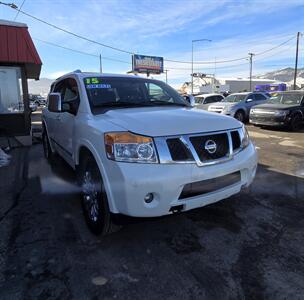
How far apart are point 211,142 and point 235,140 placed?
17.9 inches

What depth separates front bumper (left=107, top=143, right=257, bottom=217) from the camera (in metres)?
2.76

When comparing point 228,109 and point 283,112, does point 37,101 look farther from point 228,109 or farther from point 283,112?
point 283,112

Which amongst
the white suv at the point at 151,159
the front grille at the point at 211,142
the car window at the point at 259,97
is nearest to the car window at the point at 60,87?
the white suv at the point at 151,159

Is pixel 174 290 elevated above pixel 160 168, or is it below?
below

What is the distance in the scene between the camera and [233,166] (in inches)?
127

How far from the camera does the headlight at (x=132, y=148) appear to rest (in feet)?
9.38

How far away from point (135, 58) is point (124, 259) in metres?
53.3

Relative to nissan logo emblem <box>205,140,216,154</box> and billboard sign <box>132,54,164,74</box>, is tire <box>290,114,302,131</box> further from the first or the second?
billboard sign <box>132,54,164,74</box>

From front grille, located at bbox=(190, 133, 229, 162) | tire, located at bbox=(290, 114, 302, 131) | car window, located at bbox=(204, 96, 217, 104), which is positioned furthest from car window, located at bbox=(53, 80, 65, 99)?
car window, located at bbox=(204, 96, 217, 104)

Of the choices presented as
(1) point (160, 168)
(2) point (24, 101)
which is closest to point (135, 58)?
(2) point (24, 101)

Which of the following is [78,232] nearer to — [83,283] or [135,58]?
[83,283]

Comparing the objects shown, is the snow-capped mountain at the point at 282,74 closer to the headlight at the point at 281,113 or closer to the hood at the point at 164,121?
the headlight at the point at 281,113

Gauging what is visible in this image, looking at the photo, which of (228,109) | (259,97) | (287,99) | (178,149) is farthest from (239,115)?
(178,149)

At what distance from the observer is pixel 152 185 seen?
2.76 meters
